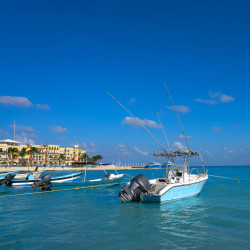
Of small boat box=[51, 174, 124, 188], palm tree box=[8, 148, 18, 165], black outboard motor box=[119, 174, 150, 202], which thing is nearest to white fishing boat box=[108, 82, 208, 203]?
black outboard motor box=[119, 174, 150, 202]

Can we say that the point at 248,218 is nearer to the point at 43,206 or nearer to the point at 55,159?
the point at 43,206

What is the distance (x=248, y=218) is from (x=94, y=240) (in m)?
9.66

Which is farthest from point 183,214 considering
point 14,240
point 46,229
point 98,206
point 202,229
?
point 14,240

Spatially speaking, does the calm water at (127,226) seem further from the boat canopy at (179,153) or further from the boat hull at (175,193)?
the boat canopy at (179,153)

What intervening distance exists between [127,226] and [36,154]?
398ft

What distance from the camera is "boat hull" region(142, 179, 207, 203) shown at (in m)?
18.4

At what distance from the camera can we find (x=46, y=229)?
13.1 metres

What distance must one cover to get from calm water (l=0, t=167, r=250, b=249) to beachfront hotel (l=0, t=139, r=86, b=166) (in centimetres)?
9970

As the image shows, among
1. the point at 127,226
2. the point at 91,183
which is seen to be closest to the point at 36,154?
the point at 91,183

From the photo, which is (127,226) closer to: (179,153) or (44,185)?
(179,153)

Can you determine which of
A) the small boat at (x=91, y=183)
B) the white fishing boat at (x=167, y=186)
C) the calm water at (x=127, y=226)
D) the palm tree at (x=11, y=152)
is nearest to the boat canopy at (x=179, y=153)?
the white fishing boat at (x=167, y=186)

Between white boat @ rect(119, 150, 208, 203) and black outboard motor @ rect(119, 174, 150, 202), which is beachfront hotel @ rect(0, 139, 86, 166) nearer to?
white boat @ rect(119, 150, 208, 203)

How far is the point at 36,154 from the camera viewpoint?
126625mm

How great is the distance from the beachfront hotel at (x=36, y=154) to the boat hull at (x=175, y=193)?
100925 millimetres
